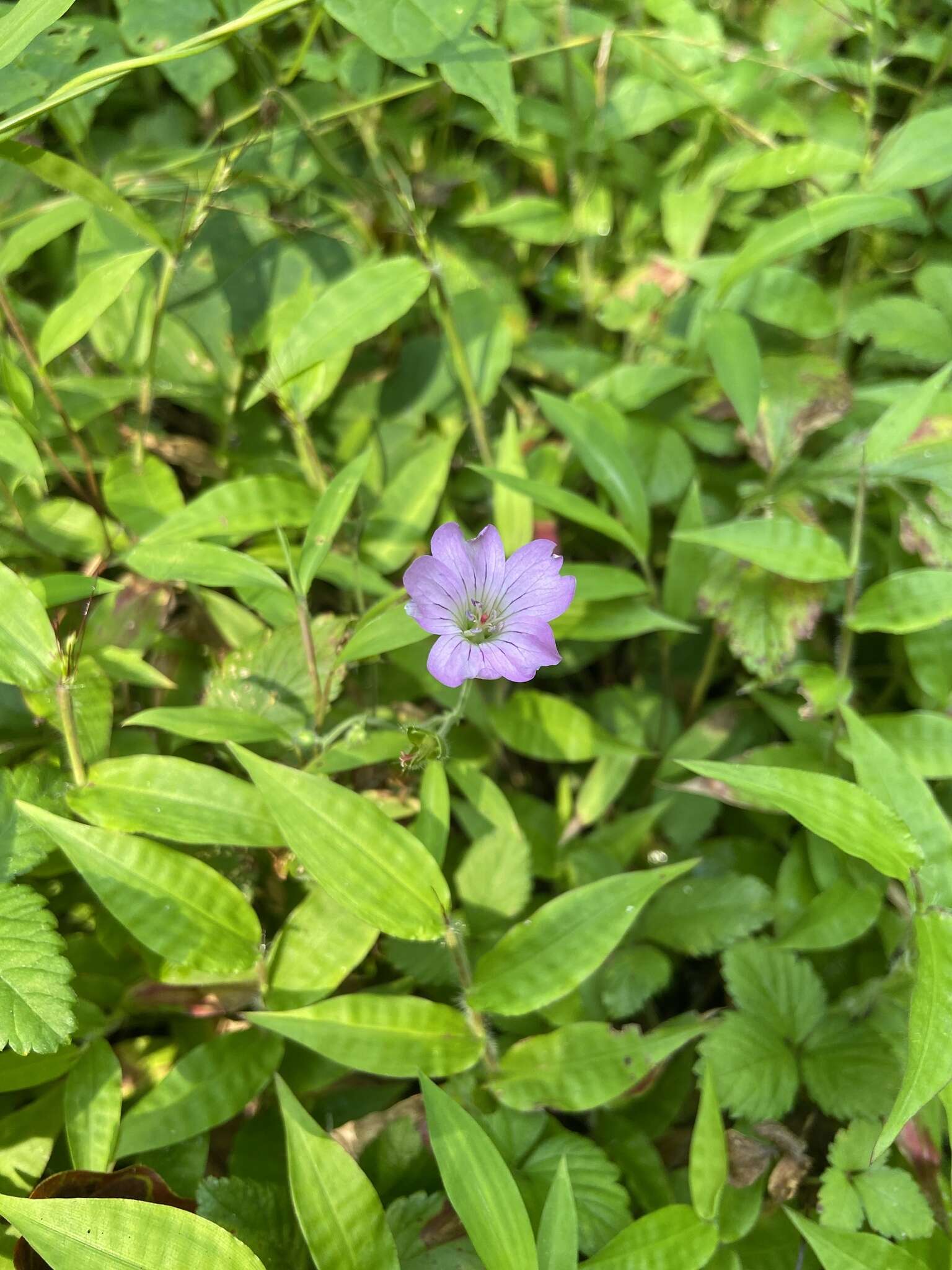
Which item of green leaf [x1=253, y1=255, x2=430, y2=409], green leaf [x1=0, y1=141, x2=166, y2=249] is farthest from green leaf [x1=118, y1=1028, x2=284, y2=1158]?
green leaf [x1=0, y1=141, x2=166, y2=249]

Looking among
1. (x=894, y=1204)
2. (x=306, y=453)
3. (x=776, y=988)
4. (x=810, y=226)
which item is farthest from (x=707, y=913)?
(x=810, y=226)

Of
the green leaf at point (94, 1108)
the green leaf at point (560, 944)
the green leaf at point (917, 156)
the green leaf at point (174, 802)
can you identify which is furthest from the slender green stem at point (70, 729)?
the green leaf at point (917, 156)

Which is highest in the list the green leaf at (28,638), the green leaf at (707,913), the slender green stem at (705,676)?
the green leaf at (28,638)

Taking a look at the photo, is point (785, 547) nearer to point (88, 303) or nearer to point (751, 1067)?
point (751, 1067)

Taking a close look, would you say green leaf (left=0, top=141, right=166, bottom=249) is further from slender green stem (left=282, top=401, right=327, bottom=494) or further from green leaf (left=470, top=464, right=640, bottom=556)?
green leaf (left=470, top=464, right=640, bottom=556)

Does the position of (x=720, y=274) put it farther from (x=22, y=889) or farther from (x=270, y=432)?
(x=22, y=889)

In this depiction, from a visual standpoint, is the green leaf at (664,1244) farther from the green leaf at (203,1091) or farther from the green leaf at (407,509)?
the green leaf at (407,509)
